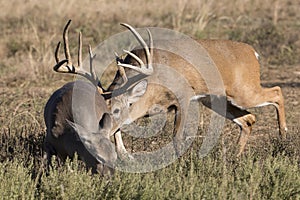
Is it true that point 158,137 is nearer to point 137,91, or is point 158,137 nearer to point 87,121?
point 137,91

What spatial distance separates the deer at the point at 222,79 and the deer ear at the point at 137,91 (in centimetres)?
11

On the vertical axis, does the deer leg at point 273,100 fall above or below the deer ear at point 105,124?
below

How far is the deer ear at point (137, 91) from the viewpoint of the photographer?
845cm

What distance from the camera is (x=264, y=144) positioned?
26.5 feet

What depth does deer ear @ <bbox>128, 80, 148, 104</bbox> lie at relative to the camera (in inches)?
333

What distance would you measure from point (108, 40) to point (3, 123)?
711cm

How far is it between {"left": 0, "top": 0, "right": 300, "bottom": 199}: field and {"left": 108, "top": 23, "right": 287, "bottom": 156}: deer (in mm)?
320

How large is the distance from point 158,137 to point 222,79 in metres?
1.11

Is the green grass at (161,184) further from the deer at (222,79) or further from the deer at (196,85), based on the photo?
the deer at (222,79)

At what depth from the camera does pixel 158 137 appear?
8.80 meters

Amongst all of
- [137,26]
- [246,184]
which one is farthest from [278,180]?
[137,26]

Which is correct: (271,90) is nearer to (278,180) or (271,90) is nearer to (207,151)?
(207,151)

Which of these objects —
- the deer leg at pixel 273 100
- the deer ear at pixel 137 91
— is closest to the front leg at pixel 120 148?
the deer ear at pixel 137 91

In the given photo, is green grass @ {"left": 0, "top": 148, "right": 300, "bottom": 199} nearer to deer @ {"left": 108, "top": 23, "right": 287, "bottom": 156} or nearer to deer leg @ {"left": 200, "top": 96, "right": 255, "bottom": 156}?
deer @ {"left": 108, "top": 23, "right": 287, "bottom": 156}
